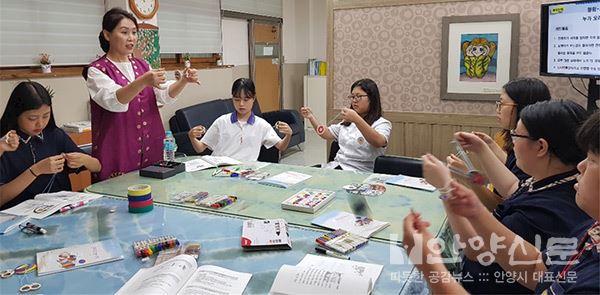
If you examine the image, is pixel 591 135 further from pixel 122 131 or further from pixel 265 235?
pixel 122 131

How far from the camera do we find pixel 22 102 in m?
2.00

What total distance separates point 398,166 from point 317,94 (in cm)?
502

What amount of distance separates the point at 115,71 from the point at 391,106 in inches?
91.5

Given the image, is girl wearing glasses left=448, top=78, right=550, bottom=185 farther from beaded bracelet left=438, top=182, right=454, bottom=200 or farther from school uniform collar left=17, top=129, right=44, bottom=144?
school uniform collar left=17, top=129, right=44, bottom=144

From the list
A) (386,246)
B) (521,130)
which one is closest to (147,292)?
(386,246)

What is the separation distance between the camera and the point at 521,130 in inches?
56.9

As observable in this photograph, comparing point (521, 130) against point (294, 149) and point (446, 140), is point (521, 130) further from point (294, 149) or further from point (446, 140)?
point (294, 149)

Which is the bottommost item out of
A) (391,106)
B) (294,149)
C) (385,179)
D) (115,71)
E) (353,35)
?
(294,149)

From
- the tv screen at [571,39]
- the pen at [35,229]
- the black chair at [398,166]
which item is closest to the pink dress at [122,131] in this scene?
the pen at [35,229]

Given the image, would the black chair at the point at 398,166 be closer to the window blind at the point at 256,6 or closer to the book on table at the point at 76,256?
the book on table at the point at 76,256

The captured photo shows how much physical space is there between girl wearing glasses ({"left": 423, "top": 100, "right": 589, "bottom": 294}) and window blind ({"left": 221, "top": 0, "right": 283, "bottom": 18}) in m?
4.87

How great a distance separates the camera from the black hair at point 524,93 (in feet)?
6.79

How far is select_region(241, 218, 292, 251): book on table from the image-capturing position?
144 centimetres

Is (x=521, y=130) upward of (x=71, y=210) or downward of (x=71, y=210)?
upward
